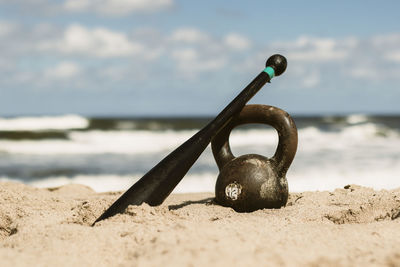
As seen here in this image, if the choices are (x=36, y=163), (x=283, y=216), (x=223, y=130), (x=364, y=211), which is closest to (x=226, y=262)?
(x=283, y=216)

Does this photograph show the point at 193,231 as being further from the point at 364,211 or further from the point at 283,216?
the point at 364,211

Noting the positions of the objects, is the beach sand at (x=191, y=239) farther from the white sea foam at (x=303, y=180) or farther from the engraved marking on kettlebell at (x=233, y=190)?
the white sea foam at (x=303, y=180)

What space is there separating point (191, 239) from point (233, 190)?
59.8 inches

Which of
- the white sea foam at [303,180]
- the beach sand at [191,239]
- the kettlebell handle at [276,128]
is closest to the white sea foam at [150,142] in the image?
the white sea foam at [303,180]

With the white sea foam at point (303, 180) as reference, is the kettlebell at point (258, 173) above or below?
above

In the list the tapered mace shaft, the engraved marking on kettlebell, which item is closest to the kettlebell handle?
the tapered mace shaft

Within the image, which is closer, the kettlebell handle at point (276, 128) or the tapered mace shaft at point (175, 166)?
the tapered mace shaft at point (175, 166)

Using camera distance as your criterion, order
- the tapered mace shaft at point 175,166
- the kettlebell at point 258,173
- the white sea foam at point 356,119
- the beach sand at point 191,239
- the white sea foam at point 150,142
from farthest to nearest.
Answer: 1. the white sea foam at point 356,119
2. the white sea foam at point 150,142
3. the kettlebell at point 258,173
4. the tapered mace shaft at point 175,166
5. the beach sand at point 191,239

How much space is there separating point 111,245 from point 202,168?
7.38 m

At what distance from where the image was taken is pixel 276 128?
13.0 ft

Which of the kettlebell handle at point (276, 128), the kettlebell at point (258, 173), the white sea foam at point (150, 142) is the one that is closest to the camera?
the kettlebell at point (258, 173)

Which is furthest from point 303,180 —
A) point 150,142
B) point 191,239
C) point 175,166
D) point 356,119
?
point 356,119

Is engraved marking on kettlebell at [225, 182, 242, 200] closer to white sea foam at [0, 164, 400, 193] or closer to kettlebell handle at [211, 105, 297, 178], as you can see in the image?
kettlebell handle at [211, 105, 297, 178]

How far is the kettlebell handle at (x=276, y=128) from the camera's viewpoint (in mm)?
3934
